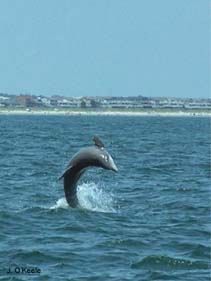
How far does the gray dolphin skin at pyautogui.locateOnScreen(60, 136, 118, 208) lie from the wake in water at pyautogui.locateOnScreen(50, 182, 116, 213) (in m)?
2.39

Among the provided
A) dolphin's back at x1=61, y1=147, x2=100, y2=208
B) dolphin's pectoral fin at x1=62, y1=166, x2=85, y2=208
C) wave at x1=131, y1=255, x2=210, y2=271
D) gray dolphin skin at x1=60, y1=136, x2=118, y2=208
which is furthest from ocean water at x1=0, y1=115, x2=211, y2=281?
gray dolphin skin at x1=60, y1=136, x2=118, y2=208

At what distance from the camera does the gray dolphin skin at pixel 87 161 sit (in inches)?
897

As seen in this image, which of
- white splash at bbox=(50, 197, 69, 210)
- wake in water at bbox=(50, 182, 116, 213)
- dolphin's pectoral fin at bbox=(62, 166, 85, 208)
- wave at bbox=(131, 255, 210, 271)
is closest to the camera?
wave at bbox=(131, 255, 210, 271)

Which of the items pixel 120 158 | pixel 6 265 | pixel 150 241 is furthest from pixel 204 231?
pixel 120 158

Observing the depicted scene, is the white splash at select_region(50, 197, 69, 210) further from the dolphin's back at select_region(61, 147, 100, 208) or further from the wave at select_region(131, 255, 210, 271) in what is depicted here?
the wave at select_region(131, 255, 210, 271)

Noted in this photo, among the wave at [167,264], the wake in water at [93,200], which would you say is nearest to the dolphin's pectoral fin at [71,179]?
the wake in water at [93,200]

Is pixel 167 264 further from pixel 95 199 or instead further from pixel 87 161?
pixel 95 199

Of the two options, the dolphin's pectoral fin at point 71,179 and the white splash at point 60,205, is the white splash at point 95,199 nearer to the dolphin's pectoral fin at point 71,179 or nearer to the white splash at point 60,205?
the white splash at point 60,205

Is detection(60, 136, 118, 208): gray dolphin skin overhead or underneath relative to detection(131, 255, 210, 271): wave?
overhead

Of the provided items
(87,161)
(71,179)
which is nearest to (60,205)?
(71,179)

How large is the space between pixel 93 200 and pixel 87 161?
5.59 m

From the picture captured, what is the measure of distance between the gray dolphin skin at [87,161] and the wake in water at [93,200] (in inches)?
94.0

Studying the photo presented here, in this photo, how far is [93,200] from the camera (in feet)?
94.2

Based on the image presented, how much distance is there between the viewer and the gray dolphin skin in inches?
897
